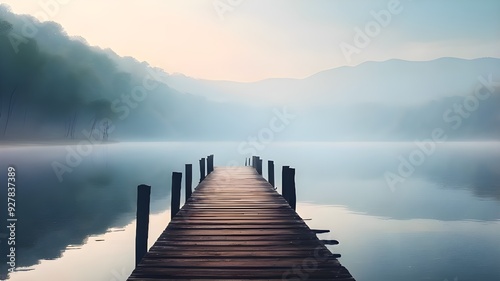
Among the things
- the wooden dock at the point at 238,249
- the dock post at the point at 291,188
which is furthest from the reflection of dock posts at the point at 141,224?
the dock post at the point at 291,188

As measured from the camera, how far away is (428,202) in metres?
33.6

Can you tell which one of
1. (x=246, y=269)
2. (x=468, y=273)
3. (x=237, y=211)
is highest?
(x=237, y=211)

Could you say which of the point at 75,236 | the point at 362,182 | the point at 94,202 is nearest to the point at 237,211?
the point at 75,236

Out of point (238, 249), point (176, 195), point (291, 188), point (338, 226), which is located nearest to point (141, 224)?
point (238, 249)

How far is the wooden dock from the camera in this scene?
6750 mm

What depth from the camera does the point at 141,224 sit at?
11359 millimetres

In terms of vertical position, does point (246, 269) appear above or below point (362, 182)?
below

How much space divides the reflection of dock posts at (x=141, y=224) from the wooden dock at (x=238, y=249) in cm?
86

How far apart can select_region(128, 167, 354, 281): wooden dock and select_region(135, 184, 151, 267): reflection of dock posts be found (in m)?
0.86

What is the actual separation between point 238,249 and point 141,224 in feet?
13.5

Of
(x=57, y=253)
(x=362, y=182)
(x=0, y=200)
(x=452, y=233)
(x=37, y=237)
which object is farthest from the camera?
(x=362, y=182)

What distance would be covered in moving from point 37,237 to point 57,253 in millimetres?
2915

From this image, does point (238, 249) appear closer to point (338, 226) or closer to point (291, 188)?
point (291, 188)

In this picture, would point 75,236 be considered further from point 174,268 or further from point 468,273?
point 468,273
